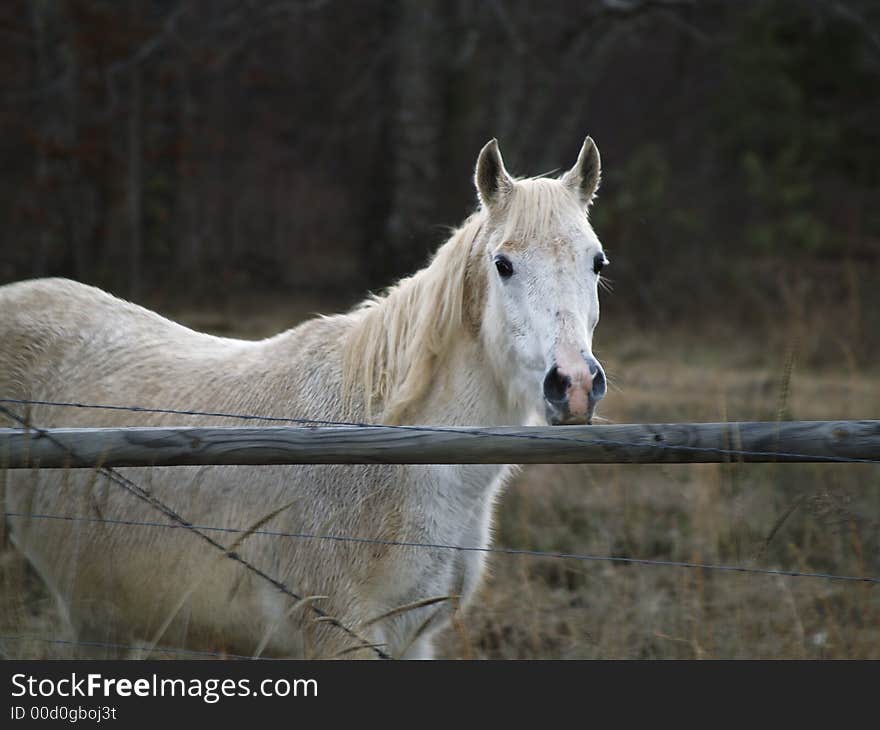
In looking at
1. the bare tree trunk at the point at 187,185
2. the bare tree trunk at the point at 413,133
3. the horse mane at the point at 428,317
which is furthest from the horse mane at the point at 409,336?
the bare tree trunk at the point at 187,185

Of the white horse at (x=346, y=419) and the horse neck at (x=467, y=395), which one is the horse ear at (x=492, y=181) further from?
the horse neck at (x=467, y=395)

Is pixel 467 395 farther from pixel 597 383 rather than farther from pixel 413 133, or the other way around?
pixel 413 133

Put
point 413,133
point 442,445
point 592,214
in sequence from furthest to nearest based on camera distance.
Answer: point 592,214 < point 413,133 < point 442,445

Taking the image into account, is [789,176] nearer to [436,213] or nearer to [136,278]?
[436,213]

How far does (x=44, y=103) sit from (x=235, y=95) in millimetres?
8297

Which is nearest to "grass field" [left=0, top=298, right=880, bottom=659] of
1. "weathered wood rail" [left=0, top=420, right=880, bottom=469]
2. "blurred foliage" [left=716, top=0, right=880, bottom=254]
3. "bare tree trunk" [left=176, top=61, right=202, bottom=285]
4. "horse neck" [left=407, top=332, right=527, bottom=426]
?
"weathered wood rail" [left=0, top=420, right=880, bottom=469]

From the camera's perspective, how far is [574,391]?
8.60 ft

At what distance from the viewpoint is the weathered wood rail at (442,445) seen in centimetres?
243

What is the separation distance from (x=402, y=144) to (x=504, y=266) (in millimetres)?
8313

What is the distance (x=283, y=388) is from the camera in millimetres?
3324

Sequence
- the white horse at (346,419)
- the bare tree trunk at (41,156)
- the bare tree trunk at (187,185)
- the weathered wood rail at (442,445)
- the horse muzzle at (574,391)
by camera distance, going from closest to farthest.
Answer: the weathered wood rail at (442,445)
the horse muzzle at (574,391)
the white horse at (346,419)
the bare tree trunk at (41,156)
the bare tree trunk at (187,185)

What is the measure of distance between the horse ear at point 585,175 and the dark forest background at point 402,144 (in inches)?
238

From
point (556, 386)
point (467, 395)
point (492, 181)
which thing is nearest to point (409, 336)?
point (467, 395)
